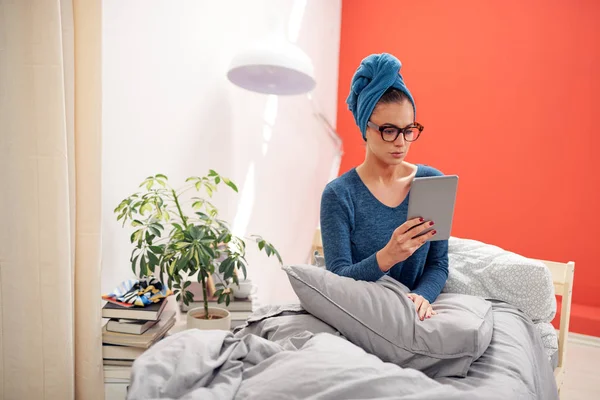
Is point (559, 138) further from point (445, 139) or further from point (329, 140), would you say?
point (329, 140)

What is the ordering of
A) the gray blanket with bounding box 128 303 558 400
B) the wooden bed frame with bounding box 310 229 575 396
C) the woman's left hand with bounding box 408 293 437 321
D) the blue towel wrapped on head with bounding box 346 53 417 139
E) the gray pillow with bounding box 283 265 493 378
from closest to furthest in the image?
the gray blanket with bounding box 128 303 558 400
the gray pillow with bounding box 283 265 493 378
the woman's left hand with bounding box 408 293 437 321
the blue towel wrapped on head with bounding box 346 53 417 139
the wooden bed frame with bounding box 310 229 575 396

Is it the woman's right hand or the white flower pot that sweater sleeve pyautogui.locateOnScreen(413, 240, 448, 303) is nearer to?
the woman's right hand

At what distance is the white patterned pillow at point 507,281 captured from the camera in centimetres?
143

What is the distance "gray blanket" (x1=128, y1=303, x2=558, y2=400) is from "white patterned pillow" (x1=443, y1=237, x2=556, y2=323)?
422 mm

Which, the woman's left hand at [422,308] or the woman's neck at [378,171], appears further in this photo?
the woman's neck at [378,171]

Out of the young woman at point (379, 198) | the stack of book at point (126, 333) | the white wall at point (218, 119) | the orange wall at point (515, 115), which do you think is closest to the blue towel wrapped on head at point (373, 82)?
the young woman at point (379, 198)

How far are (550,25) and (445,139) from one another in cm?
89

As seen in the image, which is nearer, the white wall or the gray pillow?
the gray pillow

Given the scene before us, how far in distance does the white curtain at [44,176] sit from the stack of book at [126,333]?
0.09 m

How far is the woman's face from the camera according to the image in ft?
4.24

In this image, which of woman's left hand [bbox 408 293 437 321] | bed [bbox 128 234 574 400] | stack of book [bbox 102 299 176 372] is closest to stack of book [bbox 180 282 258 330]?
stack of book [bbox 102 299 176 372]

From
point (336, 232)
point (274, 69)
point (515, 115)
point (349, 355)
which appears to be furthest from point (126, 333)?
point (515, 115)

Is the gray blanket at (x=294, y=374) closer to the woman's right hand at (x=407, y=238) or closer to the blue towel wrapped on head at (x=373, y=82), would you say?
the woman's right hand at (x=407, y=238)

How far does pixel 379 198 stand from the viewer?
1407 mm
